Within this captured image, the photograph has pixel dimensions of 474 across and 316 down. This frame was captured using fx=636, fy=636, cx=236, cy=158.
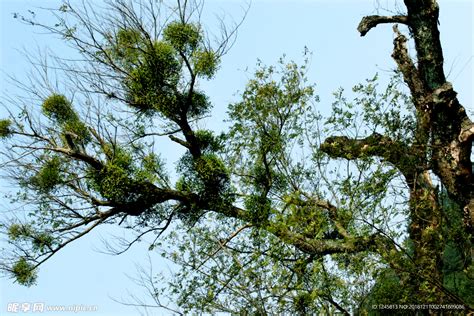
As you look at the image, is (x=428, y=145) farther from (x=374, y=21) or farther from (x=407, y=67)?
(x=374, y=21)

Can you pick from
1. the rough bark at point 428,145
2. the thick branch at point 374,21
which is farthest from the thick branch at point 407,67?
the thick branch at point 374,21

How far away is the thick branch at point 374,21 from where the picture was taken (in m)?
10.4

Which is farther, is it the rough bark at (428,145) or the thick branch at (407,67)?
the thick branch at (407,67)

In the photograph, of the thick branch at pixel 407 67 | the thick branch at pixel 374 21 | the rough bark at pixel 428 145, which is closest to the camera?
the rough bark at pixel 428 145

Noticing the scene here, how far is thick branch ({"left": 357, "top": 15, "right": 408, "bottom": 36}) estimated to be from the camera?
1039 cm

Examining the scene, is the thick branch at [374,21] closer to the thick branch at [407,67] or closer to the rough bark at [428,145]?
the rough bark at [428,145]

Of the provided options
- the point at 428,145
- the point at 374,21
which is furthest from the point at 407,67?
the point at 428,145

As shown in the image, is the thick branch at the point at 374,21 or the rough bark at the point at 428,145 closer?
the rough bark at the point at 428,145

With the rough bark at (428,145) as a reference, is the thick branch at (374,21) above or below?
above

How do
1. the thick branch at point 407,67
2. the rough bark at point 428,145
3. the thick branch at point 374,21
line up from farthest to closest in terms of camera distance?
the thick branch at point 374,21 → the thick branch at point 407,67 → the rough bark at point 428,145

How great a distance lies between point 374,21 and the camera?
10.4 meters

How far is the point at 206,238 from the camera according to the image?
1128cm

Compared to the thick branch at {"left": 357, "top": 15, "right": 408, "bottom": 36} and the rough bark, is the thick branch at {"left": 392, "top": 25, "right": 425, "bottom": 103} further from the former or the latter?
the thick branch at {"left": 357, "top": 15, "right": 408, "bottom": 36}

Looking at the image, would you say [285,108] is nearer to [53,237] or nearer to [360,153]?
[360,153]
